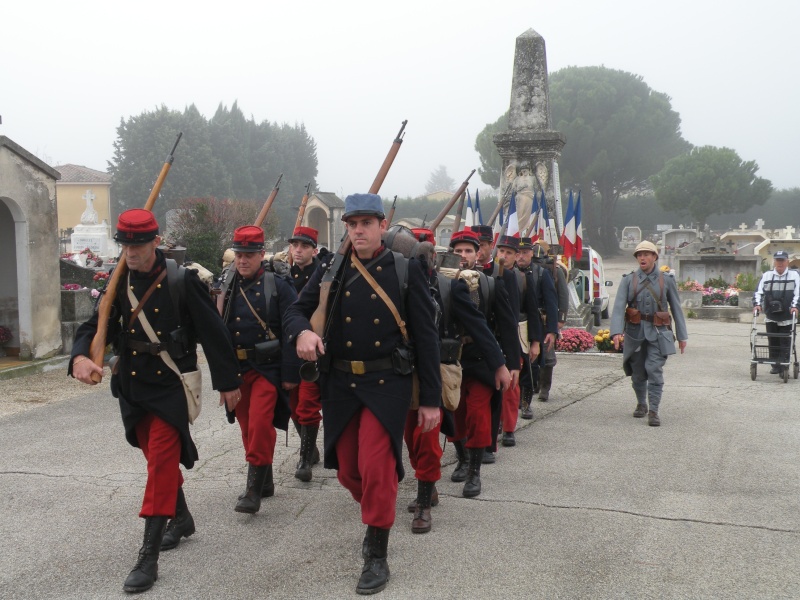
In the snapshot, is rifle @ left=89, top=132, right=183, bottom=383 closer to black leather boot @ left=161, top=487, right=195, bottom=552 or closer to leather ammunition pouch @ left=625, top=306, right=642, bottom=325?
black leather boot @ left=161, top=487, right=195, bottom=552

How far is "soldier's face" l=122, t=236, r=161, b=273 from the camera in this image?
446 cm

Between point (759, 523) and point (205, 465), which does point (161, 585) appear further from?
point (759, 523)

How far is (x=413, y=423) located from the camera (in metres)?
5.14

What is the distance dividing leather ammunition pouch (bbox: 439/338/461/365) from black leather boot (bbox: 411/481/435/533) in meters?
0.79

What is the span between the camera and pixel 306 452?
6.25m

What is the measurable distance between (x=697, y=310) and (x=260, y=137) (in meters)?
52.6

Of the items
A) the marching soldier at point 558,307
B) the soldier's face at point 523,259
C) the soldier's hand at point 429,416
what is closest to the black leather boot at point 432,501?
the soldier's hand at point 429,416

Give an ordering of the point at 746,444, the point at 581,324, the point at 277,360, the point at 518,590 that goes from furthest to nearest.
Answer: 1. the point at 581,324
2. the point at 746,444
3. the point at 277,360
4. the point at 518,590

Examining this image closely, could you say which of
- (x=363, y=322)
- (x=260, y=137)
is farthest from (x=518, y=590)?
(x=260, y=137)

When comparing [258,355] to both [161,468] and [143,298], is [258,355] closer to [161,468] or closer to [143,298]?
[143,298]

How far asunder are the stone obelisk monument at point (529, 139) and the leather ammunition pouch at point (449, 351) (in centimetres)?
1088

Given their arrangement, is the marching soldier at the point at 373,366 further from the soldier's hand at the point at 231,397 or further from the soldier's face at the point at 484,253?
the soldier's face at the point at 484,253

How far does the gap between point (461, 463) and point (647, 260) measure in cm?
340

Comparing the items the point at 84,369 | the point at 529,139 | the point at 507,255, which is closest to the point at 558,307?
the point at 507,255
